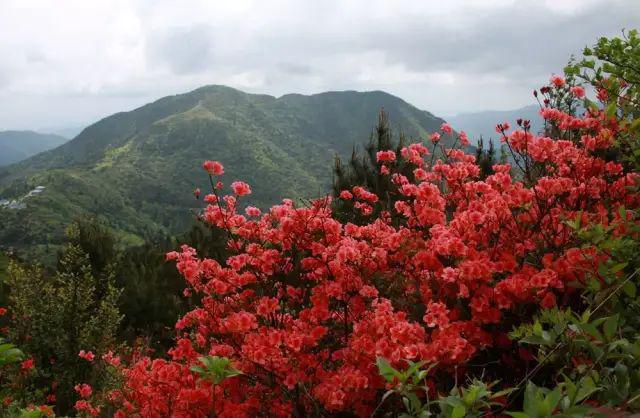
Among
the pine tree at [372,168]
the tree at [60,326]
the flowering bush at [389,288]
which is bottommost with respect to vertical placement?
the tree at [60,326]

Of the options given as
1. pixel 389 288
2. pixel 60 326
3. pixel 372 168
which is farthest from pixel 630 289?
pixel 372 168

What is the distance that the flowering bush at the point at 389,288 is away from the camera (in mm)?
3457

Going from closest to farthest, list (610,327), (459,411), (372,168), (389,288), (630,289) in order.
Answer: (459,411) < (610,327) < (630,289) < (389,288) < (372,168)

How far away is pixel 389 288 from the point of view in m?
4.57

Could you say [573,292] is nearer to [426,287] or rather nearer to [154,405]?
[426,287]

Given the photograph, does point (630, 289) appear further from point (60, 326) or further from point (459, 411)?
point (60, 326)

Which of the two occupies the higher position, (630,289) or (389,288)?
(630,289)

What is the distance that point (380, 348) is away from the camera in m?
3.19

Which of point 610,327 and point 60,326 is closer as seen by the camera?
point 610,327

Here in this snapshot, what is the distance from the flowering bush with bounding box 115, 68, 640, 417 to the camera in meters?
3.46

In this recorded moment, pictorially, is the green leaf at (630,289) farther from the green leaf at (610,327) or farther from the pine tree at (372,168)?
the pine tree at (372,168)

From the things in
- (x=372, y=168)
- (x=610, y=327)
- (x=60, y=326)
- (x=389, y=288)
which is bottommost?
(x=60, y=326)

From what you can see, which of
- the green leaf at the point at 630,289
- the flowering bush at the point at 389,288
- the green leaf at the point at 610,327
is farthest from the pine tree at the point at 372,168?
the green leaf at the point at 610,327

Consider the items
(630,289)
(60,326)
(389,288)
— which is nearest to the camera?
(630,289)
